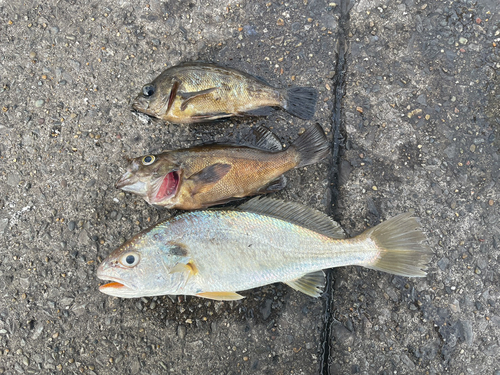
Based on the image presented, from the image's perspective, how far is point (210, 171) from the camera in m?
2.66

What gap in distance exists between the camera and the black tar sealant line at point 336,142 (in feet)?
9.84

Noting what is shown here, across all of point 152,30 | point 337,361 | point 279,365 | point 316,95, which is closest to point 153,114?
point 152,30

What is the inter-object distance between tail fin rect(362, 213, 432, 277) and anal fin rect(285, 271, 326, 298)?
0.42 metres

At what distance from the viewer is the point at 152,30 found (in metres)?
3.26

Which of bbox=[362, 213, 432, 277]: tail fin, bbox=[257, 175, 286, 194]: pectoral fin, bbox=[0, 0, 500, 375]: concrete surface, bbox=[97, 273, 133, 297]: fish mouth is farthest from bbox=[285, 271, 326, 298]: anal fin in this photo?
bbox=[97, 273, 133, 297]: fish mouth

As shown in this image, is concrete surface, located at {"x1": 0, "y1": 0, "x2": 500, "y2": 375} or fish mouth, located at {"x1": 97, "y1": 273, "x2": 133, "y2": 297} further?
concrete surface, located at {"x1": 0, "y1": 0, "x2": 500, "y2": 375}

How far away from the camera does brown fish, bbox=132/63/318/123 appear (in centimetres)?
281

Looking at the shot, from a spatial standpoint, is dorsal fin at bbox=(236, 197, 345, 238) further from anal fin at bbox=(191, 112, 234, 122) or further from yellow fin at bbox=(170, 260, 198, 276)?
anal fin at bbox=(191, 112, 234, 122)

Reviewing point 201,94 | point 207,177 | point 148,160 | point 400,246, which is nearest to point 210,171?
point 207,177

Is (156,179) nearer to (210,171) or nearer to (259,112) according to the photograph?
(210,171)

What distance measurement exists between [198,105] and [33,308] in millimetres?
2144

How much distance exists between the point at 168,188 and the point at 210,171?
0.34m

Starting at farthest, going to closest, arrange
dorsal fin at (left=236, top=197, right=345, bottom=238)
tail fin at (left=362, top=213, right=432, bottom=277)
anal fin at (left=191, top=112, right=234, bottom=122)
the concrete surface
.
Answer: the concrete surface → anal fin at (left=191, top=112, right=234, bottom=122) → dorsal fin at (left=236, top=197, right=345, bottom=238) → tail fin at (left=362, top=213, right=432, bottom=277)

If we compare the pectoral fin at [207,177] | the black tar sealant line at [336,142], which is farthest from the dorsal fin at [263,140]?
the black tar sealant line at [336,142]
